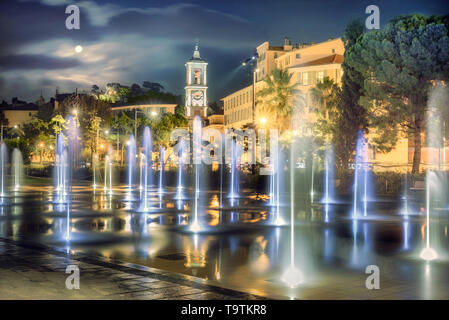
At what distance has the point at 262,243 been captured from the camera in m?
13.4

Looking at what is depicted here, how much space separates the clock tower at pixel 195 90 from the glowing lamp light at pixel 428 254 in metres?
117

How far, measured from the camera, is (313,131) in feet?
183

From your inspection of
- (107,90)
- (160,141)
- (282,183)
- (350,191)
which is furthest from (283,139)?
(107,90)

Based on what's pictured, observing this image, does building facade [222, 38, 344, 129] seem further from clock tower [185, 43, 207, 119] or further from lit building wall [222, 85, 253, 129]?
clock tower [185, 43, 207, 119]

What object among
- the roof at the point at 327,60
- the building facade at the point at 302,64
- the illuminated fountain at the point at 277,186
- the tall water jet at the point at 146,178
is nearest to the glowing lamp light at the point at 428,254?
the illuminated fountain at the point at 277,186

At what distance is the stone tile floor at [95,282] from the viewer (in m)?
7.58

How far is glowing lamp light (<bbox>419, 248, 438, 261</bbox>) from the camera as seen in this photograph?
11.2 m

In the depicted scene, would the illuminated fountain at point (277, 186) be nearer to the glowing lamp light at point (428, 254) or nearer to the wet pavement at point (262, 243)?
the wet pavement at point (262, 243)

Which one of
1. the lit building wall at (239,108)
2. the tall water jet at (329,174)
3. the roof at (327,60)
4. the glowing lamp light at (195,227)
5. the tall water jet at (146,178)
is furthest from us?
the lit building wall at (239,108)

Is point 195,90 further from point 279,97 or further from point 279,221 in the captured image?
point 279,221

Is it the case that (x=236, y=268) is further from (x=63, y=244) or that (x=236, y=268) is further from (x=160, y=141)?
(x=160, y=141)

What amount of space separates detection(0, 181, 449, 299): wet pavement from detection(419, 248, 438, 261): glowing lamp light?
0.14 meters
